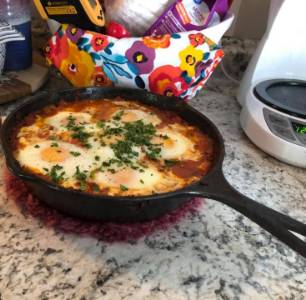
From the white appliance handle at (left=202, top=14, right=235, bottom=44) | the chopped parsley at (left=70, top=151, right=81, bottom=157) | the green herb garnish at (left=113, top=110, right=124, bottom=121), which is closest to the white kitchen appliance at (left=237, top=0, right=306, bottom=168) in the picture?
the white appliance handle at (left=202, top=14, right=235, bottom=44)

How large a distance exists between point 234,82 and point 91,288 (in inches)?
31.2

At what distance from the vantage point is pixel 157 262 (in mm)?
561

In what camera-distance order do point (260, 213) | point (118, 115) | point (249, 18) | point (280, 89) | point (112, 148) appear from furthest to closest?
point (249, 18), point (280, 89), point (118, 115), point (112, 148), point (260, 213)

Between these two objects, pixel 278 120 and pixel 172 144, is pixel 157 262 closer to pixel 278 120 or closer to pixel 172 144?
pixel 172 144

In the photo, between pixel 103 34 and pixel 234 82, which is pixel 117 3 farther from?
pixel 234 82

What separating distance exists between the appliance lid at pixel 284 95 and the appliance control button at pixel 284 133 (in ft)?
0.16

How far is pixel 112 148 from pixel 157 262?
0.23 meters

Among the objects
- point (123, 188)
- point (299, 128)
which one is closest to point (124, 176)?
point (123, 188)

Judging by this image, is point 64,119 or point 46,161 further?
point 64,119

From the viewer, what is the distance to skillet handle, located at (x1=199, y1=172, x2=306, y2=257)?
1.58ft

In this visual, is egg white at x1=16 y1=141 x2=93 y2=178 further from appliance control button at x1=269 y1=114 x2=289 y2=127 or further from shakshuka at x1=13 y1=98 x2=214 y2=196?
appliance control button at x1=269 y1=114 x2=289 y2=127

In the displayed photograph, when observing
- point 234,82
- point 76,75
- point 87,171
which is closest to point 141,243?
point 87,171

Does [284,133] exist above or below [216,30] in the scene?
below

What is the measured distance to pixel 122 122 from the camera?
0.81 metres
